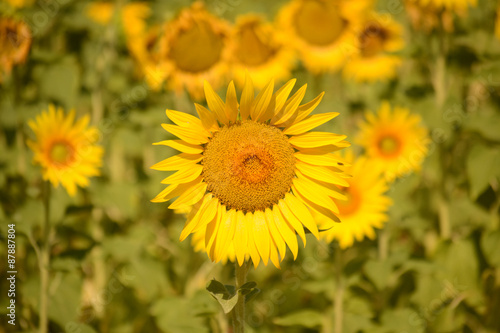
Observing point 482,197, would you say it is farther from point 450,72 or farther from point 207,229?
point 207,229

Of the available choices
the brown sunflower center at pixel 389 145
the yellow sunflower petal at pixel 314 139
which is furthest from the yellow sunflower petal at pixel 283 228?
the brown sunflower center at pixel 389 145

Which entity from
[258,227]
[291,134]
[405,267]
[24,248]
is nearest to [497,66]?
[405,267]

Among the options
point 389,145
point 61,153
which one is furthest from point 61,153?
point 389,145

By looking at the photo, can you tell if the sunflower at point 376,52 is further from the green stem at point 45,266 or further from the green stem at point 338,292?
the green stem at point 45,266

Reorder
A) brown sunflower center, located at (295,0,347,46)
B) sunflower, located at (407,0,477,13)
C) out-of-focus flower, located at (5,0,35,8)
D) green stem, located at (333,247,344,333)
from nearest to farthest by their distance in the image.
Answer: green stem, located at (333,247,344,333)
sunflower, located at (407,0,477,13)
out-of-focus flower, located at (5,0,35,8)
brown sunflower center, located at (295,0,347,46)

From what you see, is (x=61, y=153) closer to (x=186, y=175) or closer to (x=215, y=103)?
(x=186, y=175)

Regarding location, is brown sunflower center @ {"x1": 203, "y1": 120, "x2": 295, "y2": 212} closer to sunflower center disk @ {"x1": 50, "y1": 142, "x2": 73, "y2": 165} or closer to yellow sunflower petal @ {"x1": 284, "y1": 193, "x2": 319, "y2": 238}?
yellow sunflower petal @ {"x1": 284, "y1": 193, "x2": 319, "y2": 238}

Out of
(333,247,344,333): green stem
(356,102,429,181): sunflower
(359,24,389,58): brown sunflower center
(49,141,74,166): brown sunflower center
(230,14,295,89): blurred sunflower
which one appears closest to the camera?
(333,247,344,333): green stem

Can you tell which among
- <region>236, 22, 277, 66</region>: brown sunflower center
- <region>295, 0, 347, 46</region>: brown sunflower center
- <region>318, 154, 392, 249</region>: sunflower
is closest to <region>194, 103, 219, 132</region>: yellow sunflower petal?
<region>318, 154, 392, 249</region>: sunflower
